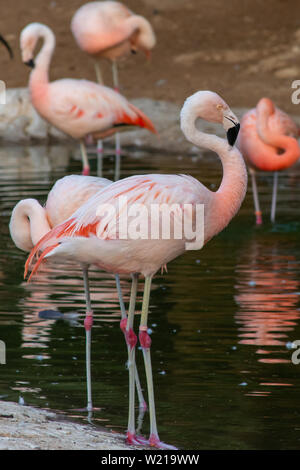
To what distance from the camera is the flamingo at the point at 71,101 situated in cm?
845

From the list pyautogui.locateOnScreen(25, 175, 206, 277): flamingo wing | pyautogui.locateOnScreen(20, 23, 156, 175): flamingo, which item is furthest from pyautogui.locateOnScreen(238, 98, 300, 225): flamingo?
pyautogui.locateOnScreen(25, 175, 206, 277): flamingo wing

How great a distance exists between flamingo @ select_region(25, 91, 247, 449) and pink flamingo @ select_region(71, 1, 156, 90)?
7088 mm

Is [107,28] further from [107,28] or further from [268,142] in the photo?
[268,142]

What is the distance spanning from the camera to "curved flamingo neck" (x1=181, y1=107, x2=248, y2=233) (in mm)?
4000

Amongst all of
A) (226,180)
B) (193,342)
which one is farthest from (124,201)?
(193,342)

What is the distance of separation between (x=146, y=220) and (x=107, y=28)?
24.3 feet

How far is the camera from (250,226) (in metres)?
8.12

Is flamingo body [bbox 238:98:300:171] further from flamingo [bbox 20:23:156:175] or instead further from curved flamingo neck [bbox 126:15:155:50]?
curved flamingo neck [bbox 126:15:155:50]

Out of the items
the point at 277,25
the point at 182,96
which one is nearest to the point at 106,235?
the point at 182,96

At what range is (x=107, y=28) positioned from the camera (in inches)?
430

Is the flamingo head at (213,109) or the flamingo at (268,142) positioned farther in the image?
the flamingo at (268,142)

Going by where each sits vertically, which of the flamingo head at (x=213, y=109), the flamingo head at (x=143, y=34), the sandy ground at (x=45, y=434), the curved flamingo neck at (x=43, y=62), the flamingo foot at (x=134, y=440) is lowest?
the flamingo foot at (x=134, y=440)

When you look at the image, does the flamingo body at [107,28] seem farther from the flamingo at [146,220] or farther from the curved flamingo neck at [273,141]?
the flamingo at [146,220]

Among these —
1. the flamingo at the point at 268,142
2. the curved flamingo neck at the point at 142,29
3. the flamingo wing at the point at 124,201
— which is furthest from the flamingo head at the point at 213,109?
the curved flamingo neck at the point at 142,29
